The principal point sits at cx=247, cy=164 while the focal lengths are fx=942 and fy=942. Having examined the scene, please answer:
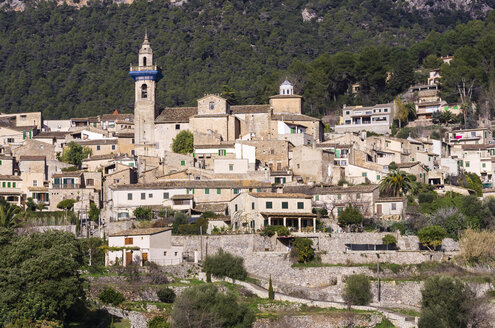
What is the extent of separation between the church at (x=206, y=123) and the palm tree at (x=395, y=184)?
12.2 meters

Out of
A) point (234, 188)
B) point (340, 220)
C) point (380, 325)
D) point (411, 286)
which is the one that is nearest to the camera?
point (380, 325)

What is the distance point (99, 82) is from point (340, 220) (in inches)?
2969

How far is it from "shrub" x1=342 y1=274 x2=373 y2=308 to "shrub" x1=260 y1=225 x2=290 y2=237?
5.84 meters

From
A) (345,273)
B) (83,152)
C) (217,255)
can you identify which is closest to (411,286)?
(345,273)

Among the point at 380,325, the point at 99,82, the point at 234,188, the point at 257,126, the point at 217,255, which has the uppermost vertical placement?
the point at 99,82

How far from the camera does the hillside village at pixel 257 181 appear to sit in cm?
5966

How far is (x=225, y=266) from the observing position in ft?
189

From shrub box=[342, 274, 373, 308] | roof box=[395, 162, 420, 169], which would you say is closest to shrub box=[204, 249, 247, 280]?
shrub box=[342, 274, 373, 308]

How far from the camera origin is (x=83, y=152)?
82.2 metres

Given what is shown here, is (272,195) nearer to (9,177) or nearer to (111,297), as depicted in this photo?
(111,297)

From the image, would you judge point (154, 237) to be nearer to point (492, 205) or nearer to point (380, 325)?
point (380, 325)

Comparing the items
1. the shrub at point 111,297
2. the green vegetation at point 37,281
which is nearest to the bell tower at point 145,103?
the shrub at point 111,297

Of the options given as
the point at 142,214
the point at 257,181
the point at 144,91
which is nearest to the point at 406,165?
the point at 257,181

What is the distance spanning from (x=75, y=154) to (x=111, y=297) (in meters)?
32.3
